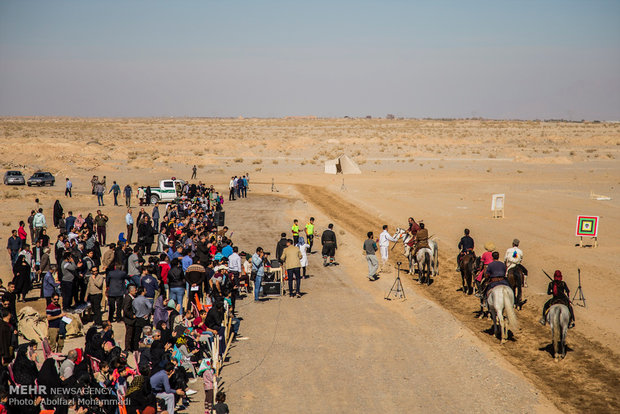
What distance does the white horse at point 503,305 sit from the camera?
15.5 m

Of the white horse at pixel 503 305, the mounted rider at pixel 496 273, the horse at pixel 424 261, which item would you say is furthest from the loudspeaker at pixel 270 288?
the white horse at pixel 503 305

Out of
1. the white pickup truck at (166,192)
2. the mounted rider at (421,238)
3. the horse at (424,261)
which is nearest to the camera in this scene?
the horse at (424,261)

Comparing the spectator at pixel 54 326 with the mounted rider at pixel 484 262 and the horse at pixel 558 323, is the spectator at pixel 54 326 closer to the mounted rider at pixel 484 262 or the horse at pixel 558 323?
the horse at pixel 558 323

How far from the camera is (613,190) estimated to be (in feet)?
156

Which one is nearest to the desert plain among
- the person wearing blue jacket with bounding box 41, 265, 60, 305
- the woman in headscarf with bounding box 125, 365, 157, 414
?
the woman in headscarf with bounding box 125, 365, 157, 414

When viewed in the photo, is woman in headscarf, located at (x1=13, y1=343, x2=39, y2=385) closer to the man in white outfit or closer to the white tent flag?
the man in white outfit

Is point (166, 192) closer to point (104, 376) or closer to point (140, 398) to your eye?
point (104, 376)

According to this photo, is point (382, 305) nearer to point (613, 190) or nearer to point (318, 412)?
point (318, 412)

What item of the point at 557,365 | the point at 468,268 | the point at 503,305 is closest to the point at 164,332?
the point at 503,305

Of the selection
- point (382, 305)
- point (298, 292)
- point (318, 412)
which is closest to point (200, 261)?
point (298, 292)

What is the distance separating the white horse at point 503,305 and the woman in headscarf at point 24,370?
11.0 metres

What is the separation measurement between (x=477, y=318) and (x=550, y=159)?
205 feet

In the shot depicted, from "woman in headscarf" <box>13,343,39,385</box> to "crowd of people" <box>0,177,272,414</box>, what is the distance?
0.02 meters

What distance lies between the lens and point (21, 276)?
17656mm
